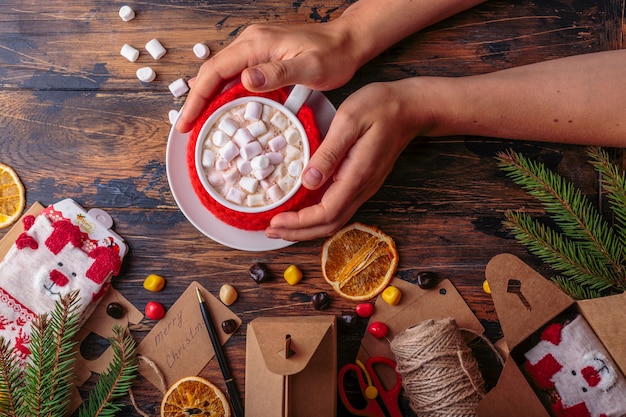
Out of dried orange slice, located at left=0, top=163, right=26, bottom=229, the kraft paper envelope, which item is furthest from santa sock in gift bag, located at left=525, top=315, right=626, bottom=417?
dried orange slice, located at left=0, top=163, right=26, bottom=229

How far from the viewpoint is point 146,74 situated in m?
1.30

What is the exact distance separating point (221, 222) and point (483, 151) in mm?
632

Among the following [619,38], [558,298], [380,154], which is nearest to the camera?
[558,298]

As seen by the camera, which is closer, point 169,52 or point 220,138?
point 220,138

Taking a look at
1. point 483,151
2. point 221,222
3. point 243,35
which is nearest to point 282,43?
point 243,35

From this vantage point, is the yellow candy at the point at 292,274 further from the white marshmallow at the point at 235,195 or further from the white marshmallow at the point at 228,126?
the white marshmallow at the point at 228,126

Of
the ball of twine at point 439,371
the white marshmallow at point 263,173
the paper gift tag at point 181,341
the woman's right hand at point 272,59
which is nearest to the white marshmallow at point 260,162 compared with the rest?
the white marshmallow at point 263,173

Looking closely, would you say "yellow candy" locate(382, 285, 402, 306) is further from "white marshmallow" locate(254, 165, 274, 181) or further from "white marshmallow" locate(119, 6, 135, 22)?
"white marshmallow" locate(119, 6, 135, 22)

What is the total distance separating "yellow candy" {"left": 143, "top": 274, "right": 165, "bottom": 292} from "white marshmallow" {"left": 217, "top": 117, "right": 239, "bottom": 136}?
0.41 m

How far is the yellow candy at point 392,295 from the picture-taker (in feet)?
4.14

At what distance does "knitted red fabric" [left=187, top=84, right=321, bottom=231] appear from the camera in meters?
1.14

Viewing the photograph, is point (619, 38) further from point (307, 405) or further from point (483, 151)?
point (307, 405)

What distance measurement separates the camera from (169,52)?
4.35 feet

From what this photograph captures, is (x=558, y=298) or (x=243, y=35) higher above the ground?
(x=243, y=35)
